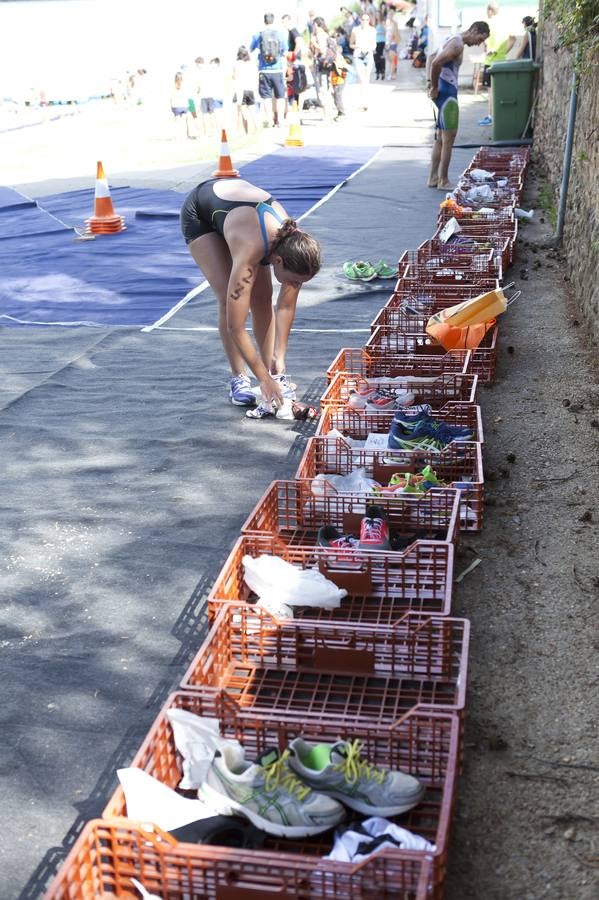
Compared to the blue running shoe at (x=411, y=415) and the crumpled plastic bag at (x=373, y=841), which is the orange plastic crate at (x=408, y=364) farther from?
the crumpled plastic bag at (x=373, y=841)

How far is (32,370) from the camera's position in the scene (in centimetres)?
635

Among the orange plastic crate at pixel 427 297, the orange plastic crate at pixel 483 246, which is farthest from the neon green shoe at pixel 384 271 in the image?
the orange plastic crate at pixel 427 297

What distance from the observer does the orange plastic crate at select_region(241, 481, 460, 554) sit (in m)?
3.91

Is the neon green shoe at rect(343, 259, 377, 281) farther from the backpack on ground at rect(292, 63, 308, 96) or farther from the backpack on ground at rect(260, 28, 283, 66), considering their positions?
the backpack on ground at rect(292, 63, 308, 96)

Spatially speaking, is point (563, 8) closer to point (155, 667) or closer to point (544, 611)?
point (544, 611)

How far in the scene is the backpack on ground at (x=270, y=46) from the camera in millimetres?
18797

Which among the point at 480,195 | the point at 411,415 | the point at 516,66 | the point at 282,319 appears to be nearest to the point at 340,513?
the point at 411,415

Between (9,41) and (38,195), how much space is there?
51.6 meters

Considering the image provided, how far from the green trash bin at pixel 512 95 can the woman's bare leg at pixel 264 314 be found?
11.3 meters

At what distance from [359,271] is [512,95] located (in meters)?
8.72

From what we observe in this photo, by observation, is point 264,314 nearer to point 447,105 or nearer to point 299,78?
point 447,105

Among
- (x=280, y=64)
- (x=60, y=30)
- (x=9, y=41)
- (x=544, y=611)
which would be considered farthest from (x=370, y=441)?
(x=60, y=30)

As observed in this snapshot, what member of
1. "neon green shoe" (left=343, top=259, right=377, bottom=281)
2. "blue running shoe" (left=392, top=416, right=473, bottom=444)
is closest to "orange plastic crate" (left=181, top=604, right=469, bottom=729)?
"blue running shoe" (left=392, top=416, right=473, bottom=444)

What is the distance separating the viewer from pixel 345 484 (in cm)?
426
